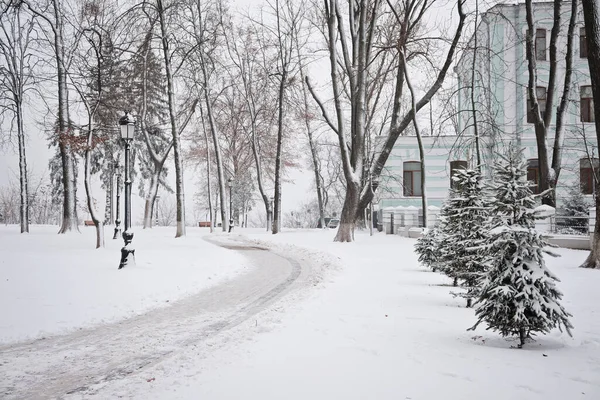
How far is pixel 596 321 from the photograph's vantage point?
269 inches

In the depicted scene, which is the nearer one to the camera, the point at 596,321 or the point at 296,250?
the point at 596,321

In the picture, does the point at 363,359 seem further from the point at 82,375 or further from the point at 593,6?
the point at 593,6

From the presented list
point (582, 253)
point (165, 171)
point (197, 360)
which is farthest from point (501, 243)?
point (165, 171)

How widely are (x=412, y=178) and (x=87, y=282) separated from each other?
27.0m

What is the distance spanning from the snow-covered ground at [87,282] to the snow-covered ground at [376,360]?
273cm

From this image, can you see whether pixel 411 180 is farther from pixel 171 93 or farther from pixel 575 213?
pixel 171 93

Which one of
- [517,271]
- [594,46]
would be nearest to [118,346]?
[517,271]

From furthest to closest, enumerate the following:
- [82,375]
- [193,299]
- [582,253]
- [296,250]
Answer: [296,250] < [582,253] < [193,299] < [82,375]

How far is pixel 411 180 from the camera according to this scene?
34281mm

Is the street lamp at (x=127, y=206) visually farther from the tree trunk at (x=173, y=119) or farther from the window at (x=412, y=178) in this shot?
the window at (x=412, y=178)

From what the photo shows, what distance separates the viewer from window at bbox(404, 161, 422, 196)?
34.1 metres

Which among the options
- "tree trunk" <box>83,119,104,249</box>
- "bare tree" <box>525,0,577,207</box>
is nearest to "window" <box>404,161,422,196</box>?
"bare tree" <box>525,0,577,207</box>

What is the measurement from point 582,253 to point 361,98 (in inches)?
413

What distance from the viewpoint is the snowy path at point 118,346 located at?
4613 millimetres
